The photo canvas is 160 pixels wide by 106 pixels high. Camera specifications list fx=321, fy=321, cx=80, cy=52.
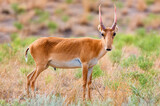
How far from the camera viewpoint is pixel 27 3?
2308 centimetres

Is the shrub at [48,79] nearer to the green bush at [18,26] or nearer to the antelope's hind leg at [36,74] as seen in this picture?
the antelope's hind leg at [36,74]

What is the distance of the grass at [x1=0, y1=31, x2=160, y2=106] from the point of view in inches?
236

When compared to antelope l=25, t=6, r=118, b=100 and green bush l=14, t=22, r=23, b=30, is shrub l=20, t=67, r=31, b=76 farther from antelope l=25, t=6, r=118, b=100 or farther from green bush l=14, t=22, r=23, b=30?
green bush l=14, t=22, r=23, b=30

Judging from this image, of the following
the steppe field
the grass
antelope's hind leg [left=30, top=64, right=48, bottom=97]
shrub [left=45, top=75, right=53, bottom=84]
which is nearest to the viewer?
the grass

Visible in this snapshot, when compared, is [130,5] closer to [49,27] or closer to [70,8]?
[70,8]

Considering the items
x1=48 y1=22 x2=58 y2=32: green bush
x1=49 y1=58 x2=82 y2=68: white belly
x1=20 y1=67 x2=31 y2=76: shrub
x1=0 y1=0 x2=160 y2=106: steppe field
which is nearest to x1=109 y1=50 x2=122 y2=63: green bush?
x1=0 y1=0 x2=160 y2=106: steppe field

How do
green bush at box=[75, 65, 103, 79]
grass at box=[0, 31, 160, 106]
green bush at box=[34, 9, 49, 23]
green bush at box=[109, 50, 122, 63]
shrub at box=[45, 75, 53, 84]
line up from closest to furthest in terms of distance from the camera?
1. grass at box=[0, 31, 160, 106]
2. shrub at box=[45, 75, 53, 84]
3. green bush at box=[75, 65, 103, 79]
4. green bush at box=[109, 50, 122, 63]
5. green bush at box=[34, 9, 49, 23]

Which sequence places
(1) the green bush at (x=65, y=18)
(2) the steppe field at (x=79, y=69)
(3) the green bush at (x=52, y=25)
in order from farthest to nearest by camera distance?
(1) the green bush at (x=65, y=18) < (3) the green bush at (x=52, y=25) < (2) the steppe field at (x=79, y=69)

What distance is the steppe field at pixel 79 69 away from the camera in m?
6.26

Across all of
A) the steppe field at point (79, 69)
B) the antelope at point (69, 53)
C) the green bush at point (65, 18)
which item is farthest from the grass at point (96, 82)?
the green bush at point (65, 18)

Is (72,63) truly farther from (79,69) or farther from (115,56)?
(115,56)

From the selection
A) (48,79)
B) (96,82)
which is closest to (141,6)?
(96,82)

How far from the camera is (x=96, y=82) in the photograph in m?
7.79

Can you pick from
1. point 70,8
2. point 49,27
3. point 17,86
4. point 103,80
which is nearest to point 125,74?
point 103,80
